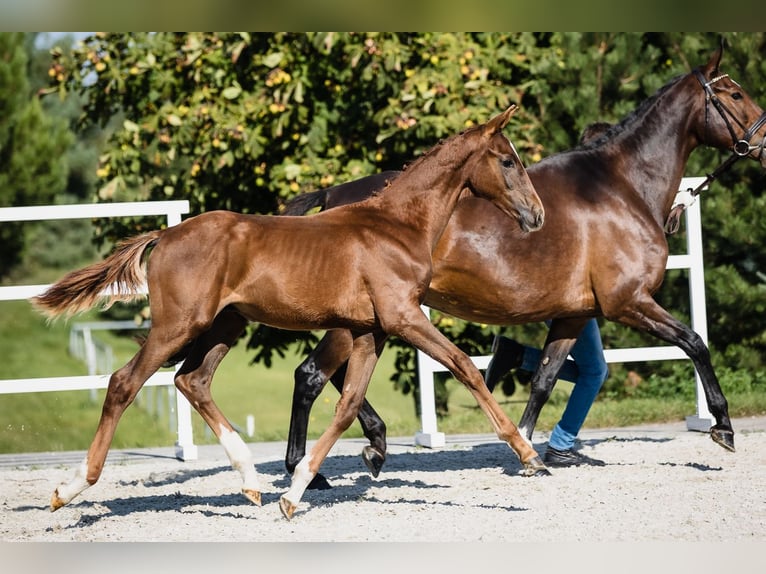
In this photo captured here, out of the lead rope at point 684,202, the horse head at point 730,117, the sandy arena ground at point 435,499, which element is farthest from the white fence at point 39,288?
the horse head at point 730,117

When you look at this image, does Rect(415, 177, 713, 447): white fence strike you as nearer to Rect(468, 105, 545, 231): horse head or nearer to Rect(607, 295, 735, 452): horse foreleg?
Rect(607, 295, 735, 452): horse foreleg

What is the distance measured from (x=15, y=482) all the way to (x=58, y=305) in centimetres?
211

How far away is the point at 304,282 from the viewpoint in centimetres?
468

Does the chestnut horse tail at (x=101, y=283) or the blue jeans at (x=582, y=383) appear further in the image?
the blue jeans at (x=582, y=383)

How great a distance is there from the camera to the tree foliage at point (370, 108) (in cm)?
879

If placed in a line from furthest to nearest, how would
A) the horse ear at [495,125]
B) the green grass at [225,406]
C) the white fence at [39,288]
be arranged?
the green grass at [225,406], the white fence at [39,288], the horse ear at [495,125]

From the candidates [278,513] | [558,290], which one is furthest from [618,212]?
[278,513]

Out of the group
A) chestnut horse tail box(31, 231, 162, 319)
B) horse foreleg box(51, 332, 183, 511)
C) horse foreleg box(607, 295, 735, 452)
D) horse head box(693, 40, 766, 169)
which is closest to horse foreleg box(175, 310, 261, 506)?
horse foreleg box(51, 332, 183, 511)

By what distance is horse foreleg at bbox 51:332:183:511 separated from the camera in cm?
454

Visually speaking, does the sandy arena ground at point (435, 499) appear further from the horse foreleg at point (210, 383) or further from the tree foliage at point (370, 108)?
the tree foliage at point (370, 108)

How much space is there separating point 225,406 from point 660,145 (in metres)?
12.3

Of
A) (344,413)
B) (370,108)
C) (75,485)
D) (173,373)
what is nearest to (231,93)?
(370,108)

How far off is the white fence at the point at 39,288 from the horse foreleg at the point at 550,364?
243 cm

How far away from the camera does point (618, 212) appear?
19.6ft
